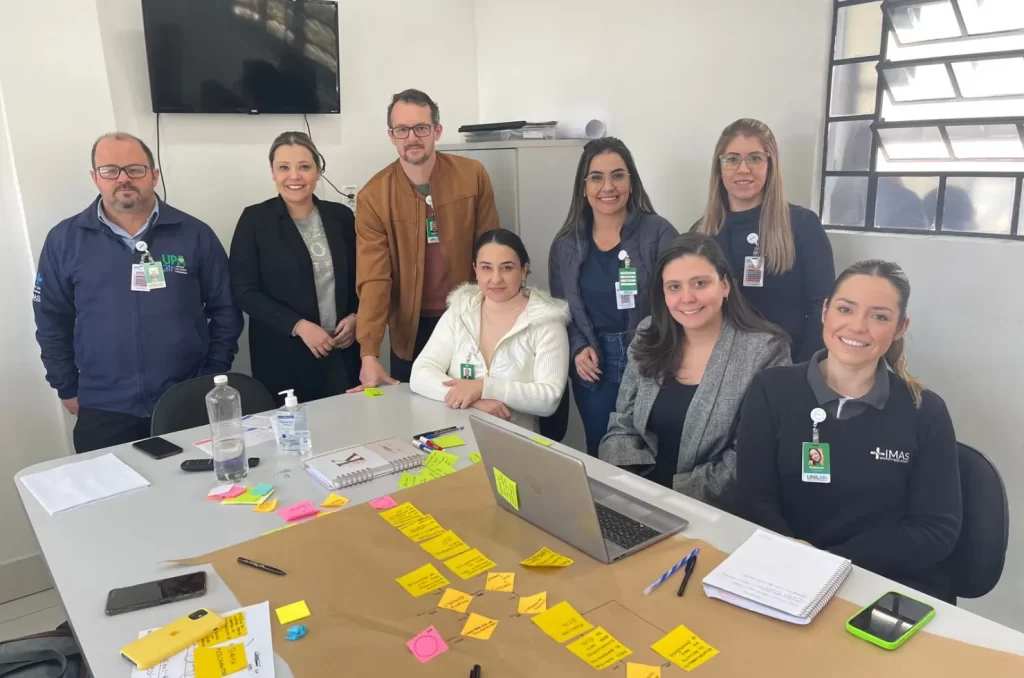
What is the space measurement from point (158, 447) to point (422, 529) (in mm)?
1009

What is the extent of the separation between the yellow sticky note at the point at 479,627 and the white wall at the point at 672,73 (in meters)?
2.24

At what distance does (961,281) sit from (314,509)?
2.20 m

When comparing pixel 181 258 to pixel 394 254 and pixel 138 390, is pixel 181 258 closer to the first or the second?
pixel 138 390

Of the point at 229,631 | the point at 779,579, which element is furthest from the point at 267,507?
the point at 779,579

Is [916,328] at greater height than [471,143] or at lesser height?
lesser

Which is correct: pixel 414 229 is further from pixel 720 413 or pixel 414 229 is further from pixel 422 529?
pixel 422 529

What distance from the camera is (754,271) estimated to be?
251 cm

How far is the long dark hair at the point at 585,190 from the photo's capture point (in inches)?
105

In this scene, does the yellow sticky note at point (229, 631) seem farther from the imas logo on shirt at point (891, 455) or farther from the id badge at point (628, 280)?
the id badge at point (628, 280)

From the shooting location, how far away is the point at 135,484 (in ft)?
6.16

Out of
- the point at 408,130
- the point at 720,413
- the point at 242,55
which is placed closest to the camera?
the point at 720,413

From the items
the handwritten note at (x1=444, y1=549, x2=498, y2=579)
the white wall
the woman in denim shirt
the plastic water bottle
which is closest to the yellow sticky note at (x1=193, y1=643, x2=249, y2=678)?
the handwritten note at (x1=444, y1=549, x2=498, y2=579)

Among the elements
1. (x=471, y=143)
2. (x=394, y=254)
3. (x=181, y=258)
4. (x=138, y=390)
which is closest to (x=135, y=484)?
(x=138, y=390)

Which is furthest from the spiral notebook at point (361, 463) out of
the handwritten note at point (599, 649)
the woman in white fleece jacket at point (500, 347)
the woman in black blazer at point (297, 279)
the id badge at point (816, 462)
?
the woman in black blazer at point (297, 279)
